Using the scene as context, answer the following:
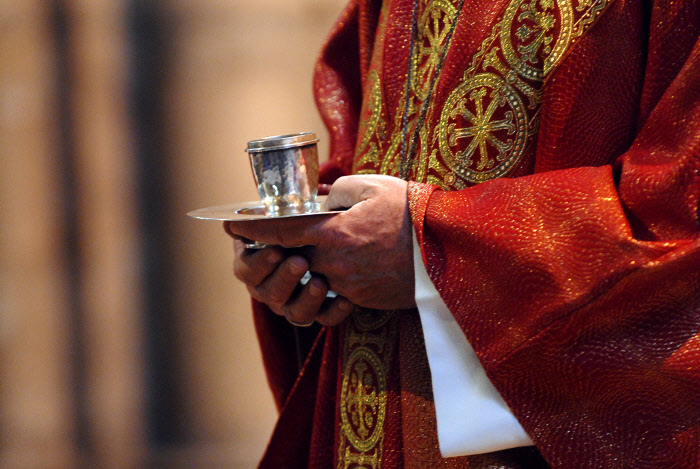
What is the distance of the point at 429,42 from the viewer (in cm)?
93

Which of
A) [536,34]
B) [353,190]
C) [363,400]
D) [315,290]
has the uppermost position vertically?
[536,34]

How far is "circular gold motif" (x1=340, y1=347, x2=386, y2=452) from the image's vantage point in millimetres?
899

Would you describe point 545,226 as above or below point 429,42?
below

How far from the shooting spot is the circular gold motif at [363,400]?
899mm

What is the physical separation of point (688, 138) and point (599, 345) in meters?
0.21

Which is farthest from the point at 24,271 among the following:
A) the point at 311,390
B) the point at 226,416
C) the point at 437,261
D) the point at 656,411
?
the point at 656,411

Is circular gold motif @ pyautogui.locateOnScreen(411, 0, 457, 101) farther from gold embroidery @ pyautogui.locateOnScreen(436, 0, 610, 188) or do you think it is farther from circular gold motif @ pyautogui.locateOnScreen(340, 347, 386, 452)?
circular gold motif @ pyautogui.locateOnScreen(340, 347, 386, 452)

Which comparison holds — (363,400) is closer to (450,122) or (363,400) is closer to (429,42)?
(450,122)

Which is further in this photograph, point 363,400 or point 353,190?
point 363,400

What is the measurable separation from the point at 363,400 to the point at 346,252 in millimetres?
224

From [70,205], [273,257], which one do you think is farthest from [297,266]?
[70,205]

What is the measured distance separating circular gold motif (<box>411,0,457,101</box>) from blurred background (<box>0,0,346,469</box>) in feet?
5.12

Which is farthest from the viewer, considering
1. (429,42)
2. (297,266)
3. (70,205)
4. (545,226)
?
(70,205)

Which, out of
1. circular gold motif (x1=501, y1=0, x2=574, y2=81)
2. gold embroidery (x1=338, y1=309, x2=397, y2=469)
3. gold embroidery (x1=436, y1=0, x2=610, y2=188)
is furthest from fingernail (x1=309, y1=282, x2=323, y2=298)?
circular gold motif (x1=501, y1=0, x2=574, y2=81)
